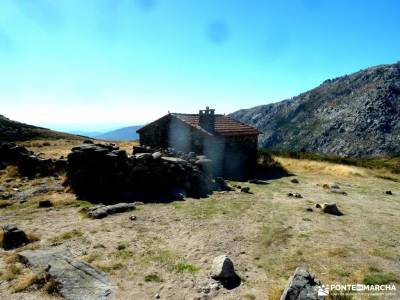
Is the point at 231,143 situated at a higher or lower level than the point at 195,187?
higher

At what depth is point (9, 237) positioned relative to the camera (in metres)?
13.2

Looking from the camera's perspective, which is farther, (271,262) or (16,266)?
(271,262)

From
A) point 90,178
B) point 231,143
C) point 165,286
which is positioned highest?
point 231,143

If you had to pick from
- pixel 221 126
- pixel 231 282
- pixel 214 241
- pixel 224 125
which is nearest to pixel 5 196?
pixel 214 241

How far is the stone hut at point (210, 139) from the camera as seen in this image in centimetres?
3347

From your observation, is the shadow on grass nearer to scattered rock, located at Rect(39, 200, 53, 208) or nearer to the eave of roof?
scattered rock, located at Rect(39, 200, 53, 208)

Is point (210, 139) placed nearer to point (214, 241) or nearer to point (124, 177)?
point (124, 177)

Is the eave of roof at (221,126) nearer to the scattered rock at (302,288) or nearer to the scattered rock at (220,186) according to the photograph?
the scattered rock at (220,186)

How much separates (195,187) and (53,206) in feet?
29.8

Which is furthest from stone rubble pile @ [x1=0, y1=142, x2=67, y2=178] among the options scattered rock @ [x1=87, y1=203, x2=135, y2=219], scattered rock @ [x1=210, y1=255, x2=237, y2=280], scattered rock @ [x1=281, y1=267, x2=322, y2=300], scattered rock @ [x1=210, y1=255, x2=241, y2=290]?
scattered rock @ [x1=281, y1=267, x2=322, y2=300]

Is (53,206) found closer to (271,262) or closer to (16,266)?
(16,266)

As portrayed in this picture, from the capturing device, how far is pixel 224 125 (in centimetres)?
3656

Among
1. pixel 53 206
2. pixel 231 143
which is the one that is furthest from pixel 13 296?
pixel 231 143

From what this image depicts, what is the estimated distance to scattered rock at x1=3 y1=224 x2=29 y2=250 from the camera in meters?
13.0
